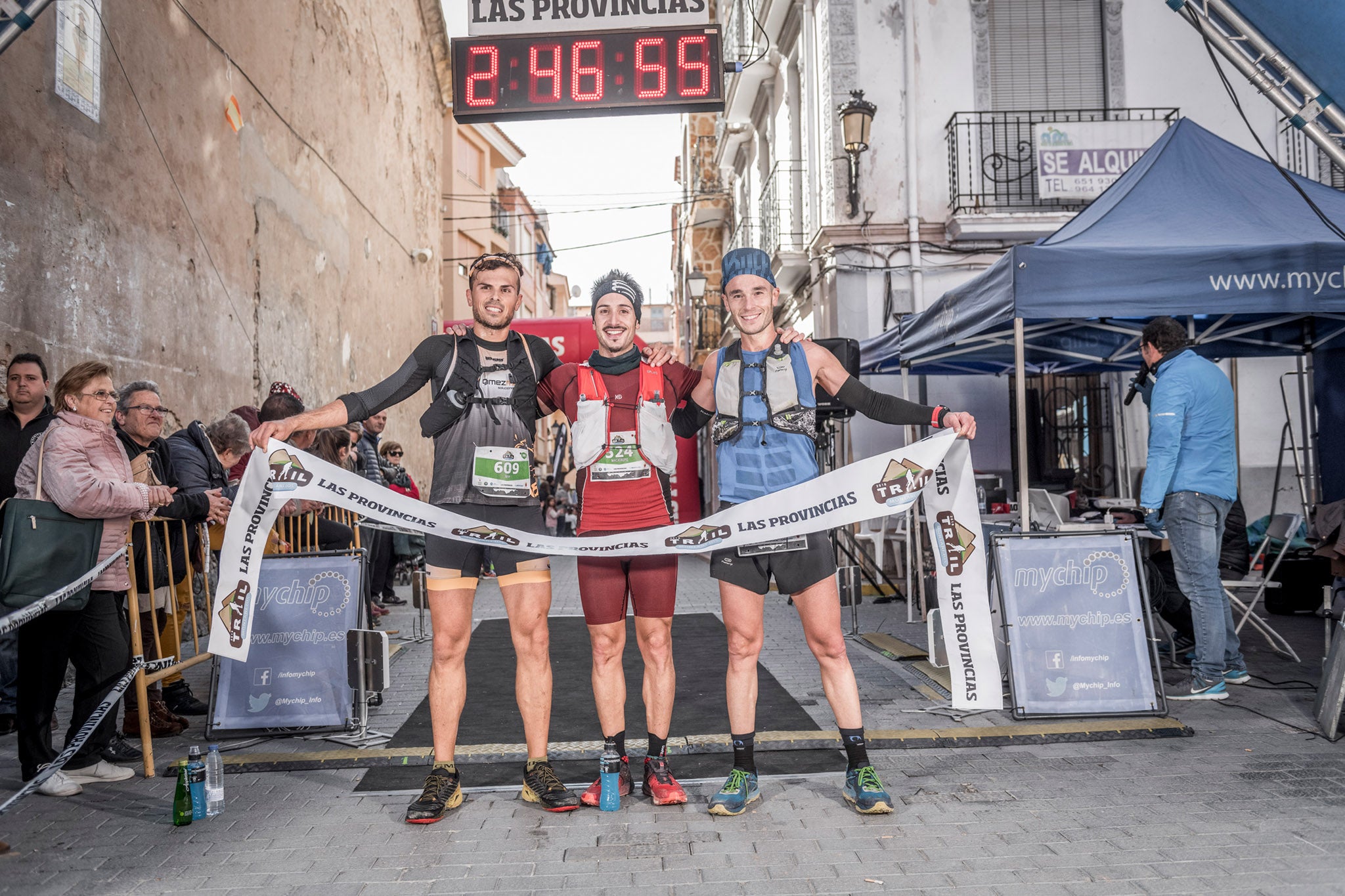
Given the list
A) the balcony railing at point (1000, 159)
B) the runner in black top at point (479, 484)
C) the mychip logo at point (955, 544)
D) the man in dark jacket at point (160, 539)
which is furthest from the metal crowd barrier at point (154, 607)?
the balcony railing at point (1000, 159)

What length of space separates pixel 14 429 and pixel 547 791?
4092mm

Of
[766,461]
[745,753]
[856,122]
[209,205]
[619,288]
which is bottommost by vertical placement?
[745,753]

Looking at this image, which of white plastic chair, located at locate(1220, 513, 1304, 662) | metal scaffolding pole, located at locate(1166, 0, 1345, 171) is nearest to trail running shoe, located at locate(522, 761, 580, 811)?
white plastic chair, located at locate(1220, 513, 1304, 662)

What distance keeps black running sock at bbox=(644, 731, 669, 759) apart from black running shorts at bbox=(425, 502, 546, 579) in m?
0.89

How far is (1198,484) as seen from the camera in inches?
234

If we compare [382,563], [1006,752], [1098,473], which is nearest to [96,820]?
[1006,752]

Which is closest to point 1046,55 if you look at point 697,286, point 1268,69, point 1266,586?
point 1266,586

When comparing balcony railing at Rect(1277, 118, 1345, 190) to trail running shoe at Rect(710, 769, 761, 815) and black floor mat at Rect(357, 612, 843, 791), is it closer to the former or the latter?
black floor mat at Rect(357, 612, 843, 791)

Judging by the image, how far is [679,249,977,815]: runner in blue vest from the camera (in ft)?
13.7

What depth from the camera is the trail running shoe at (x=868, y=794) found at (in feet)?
13.1

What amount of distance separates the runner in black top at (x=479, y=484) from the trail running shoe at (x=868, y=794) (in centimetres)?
113

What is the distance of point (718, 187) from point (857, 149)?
55.5 feet

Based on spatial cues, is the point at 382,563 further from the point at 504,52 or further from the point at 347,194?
the point at 347,194

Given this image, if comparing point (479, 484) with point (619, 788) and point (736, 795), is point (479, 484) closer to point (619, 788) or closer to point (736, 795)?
point (619, 788)
